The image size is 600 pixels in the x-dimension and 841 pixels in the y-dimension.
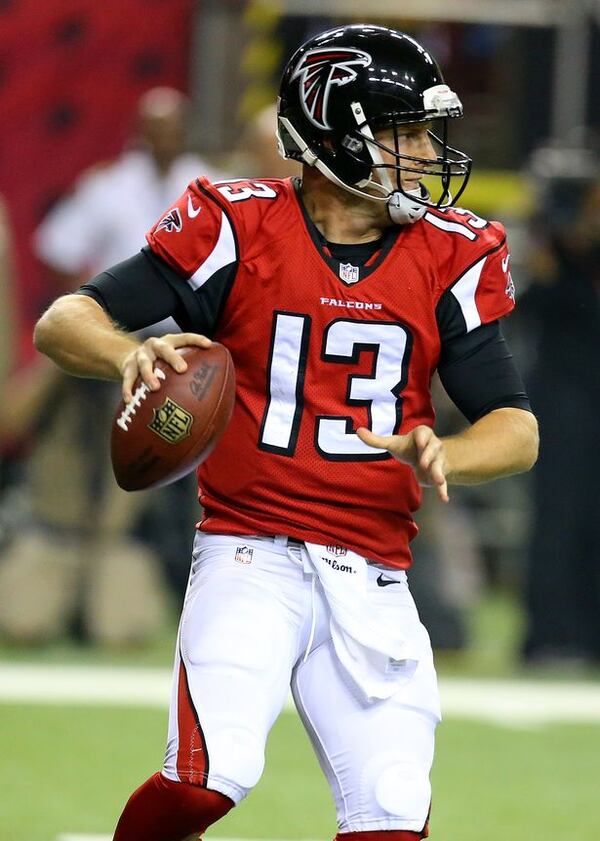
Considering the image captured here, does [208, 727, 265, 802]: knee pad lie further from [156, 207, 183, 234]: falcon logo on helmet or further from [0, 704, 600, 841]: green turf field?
[0, 704, 600, 841]: green turf field

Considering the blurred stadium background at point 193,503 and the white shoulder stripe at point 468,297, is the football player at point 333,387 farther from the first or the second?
the blurred stadium background at point 193,503

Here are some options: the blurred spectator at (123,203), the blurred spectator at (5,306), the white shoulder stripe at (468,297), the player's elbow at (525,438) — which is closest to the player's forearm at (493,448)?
the player's elbow at (525,438)

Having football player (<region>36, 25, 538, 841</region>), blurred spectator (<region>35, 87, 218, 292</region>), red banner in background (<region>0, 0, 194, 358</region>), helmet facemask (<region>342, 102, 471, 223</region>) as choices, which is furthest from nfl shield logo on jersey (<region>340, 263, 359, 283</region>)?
red banner in background (<region>0, 0, 194, 358</region>)

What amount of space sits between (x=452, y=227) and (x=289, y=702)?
327cm

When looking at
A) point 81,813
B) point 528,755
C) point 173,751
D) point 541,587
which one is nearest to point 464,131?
point 541,587

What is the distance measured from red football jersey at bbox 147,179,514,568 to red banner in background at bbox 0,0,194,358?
569 centimetres

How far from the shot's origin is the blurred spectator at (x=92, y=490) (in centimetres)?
788

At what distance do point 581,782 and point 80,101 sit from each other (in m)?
5.30

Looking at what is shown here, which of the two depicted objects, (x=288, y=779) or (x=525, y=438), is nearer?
(x=525, y=438)

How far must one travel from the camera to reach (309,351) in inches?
149

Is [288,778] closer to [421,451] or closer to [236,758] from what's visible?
[236,758]

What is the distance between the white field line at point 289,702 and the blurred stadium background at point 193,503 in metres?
0.02

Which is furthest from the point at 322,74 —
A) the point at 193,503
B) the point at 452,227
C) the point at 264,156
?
the point at 193,503

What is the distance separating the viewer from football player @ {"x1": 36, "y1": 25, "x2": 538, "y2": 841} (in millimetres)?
3572
